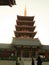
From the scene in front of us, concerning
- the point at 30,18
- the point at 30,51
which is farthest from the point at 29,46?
the point at 30,18

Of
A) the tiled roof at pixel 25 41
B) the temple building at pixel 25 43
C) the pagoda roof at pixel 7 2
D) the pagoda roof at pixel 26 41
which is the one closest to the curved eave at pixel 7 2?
the pagoda roof at pixel 7 2

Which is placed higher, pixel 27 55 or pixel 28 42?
pixel 28 42

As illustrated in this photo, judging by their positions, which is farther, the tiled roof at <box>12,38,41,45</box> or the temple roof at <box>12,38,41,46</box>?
the tiled roof at <box>12,38,41,45</box>

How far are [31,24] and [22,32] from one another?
4.61 metres

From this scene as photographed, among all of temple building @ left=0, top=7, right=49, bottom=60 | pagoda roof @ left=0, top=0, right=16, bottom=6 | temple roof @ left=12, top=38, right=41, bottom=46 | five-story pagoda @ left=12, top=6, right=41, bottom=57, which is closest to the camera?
pagoda roof @ left=0, top=0, right=16, bottom=6

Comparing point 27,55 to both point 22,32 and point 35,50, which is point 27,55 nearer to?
point 35,50

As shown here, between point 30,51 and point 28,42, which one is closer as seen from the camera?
point 30,51

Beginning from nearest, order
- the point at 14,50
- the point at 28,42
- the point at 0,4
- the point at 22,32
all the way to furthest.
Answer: the point at 0,4 < the point at 14,50 < the point at 28,42 < the point at 22,32

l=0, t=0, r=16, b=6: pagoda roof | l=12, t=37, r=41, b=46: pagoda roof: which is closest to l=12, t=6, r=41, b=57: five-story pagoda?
l=12, t=37, r=41, b=46: pagoda roof

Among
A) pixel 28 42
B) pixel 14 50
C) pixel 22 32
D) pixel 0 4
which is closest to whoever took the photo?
pixel 0 4

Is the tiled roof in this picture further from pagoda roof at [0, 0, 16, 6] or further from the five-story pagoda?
pagoda roof at [0, 0, 16, 6]

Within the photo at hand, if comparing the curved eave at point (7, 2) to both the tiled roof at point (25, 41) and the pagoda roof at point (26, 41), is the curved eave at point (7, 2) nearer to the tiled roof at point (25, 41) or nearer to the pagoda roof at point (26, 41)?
the pagoda roof at point (26, 41)

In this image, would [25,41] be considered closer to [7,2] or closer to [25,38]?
[25,38]

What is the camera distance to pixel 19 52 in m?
51.2
